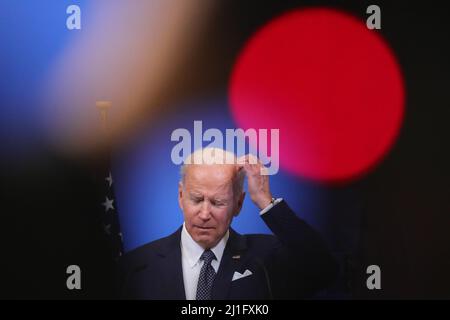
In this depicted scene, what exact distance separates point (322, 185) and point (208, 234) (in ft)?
2.29

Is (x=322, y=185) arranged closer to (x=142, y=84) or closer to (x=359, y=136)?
(x=359, y=136)

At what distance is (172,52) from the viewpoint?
369 centimetres

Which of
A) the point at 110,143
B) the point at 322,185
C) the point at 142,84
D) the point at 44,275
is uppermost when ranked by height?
the point at 142,84

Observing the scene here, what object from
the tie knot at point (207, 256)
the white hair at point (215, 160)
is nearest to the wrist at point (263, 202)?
the white hair at point (215, 160)

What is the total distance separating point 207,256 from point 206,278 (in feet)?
0.40

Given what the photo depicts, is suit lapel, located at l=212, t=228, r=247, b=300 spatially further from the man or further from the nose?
the nose

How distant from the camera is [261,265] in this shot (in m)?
3.66

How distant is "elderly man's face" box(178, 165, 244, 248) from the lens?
3.57m

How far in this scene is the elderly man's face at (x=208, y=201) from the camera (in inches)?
141

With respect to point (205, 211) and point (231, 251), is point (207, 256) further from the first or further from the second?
point (205, 211)

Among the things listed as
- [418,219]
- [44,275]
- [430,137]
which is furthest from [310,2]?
[44,275]

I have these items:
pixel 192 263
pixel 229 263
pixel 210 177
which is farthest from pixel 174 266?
pixel 210 177

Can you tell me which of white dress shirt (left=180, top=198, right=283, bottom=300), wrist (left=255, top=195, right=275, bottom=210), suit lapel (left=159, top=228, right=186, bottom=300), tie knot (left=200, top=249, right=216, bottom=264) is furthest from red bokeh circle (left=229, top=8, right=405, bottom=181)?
suit lapel (left=159, top=228, right=186, bottom=300)

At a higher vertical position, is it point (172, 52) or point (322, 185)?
point (172, 52)
